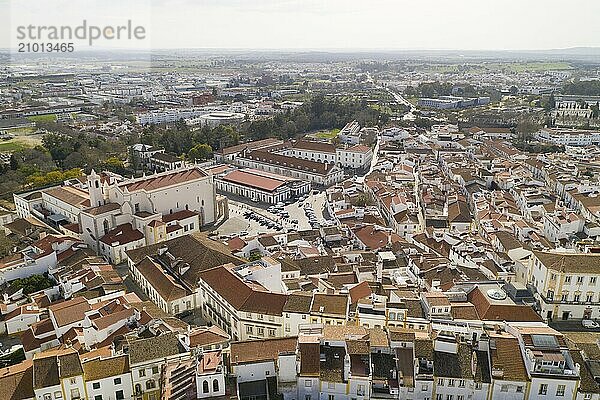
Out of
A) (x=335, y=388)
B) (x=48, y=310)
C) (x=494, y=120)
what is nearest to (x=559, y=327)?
(x=335, y=388)

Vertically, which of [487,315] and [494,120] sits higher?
[494,120]

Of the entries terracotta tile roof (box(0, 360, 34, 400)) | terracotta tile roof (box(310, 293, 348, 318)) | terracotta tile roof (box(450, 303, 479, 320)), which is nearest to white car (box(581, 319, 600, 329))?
terracotta tile roof (box(450, 303, 479, 320))

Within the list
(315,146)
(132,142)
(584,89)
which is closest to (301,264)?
(315,146)

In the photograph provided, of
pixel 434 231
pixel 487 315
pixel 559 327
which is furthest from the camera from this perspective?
pixel 434 231

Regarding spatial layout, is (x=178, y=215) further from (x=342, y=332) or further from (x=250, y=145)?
(x=250, y=145)

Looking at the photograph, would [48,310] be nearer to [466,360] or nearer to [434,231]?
[466,360]

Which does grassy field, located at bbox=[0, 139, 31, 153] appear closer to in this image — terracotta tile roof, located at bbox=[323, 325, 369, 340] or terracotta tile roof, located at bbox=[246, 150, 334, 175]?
terracotta tile roof, located at bbox=[246, 150, 334, 175]

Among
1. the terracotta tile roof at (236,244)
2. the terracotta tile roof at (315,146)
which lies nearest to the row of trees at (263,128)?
the terracotta tile roof at (315,146)
